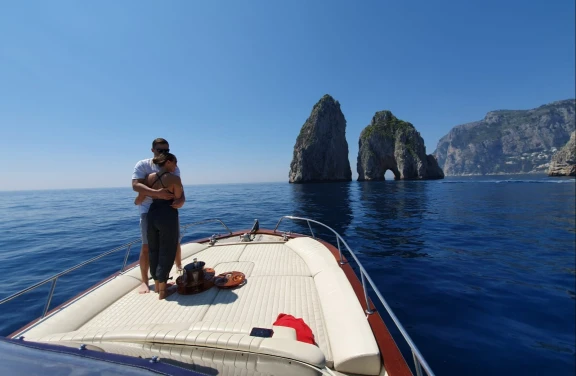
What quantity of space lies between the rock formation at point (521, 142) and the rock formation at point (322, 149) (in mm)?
151548

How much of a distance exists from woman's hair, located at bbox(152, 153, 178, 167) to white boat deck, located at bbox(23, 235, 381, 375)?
Result: 1.84 meters

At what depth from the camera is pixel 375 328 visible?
2.44 metres

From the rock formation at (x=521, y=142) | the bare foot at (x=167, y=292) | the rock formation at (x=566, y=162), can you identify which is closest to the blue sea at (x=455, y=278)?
the bare foot at (x=167, y=292)

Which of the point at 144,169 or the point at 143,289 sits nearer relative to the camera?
the point at 144,169

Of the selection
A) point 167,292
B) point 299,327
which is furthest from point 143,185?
point 299,327

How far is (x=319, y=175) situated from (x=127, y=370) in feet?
240

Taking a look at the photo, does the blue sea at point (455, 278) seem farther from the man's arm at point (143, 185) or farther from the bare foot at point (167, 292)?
the man's arm at point (143, 185)

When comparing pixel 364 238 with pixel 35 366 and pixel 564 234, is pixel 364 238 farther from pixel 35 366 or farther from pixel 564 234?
pixel 35 366

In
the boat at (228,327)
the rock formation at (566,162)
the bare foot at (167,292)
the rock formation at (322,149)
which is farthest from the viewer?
the rock formation at (322,149)

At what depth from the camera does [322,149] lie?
73.1 m

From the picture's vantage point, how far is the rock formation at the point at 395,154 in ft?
233

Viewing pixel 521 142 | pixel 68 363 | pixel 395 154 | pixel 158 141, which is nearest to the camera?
pixel 68 363

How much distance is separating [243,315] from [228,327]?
1.40ft

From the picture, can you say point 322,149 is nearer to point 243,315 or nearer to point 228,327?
point 243,315
